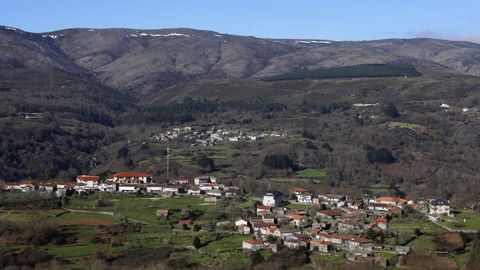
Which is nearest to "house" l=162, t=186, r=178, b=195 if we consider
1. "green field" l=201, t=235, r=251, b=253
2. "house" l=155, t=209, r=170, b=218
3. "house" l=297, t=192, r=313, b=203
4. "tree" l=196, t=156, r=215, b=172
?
"house" l=155, t=209, r=170, b=218

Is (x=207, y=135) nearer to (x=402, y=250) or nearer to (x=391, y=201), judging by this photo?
(x=391, y=201)

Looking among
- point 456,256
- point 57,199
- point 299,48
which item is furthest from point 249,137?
point 299,48

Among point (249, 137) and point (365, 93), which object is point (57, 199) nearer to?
point (249, 137)

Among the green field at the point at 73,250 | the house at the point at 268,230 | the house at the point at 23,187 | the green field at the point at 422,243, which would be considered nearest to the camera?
the green field at the point at 73,250

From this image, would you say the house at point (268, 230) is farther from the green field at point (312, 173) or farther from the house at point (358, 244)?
the green field at point (312, 173)

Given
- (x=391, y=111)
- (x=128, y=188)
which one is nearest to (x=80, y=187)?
(x=128, y=188)

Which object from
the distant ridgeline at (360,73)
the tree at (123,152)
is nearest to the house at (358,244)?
the tree at (123,152)

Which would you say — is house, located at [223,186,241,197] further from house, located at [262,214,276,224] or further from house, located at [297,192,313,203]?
house, located at [262,214,276,224]
